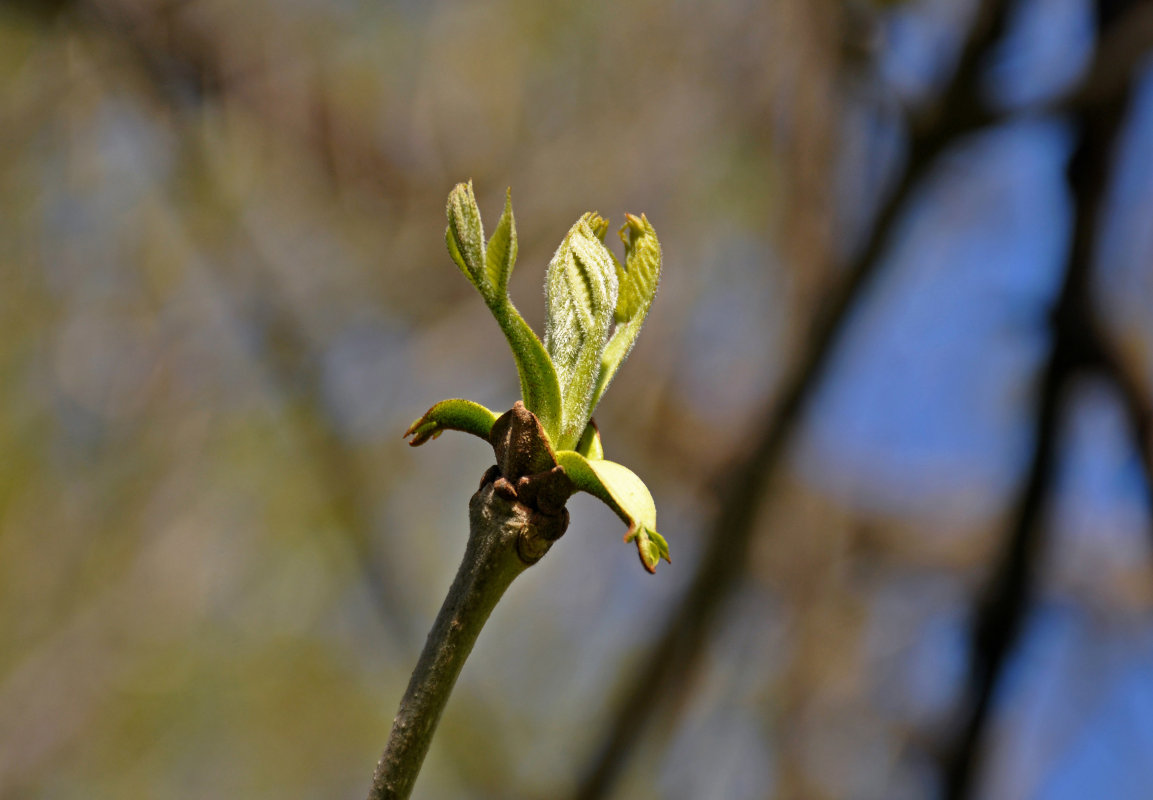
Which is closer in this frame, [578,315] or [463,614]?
[463,614]

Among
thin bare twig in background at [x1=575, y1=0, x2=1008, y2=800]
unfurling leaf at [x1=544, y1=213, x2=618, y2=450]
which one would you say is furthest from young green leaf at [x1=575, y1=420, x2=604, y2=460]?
thin bare twig in background at [x1=575, y1=0, x2=1008, y2=800]

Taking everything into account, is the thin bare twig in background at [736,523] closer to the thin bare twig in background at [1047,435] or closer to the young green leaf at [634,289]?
the thin bare twig in background at [1047,435]

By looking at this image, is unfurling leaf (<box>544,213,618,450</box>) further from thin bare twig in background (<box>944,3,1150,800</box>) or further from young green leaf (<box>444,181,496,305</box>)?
thin bare twig in background (<box>944,3,1150,800</box>)

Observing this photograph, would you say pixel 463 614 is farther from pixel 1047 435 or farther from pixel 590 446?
pixel 1047 435

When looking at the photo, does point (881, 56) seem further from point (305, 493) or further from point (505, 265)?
point (305, 493)

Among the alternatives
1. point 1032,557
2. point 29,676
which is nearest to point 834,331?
point 1032,557

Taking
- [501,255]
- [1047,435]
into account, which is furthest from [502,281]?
[1047,435]
